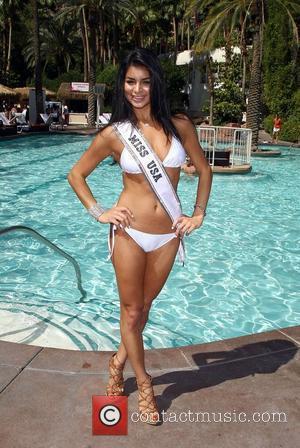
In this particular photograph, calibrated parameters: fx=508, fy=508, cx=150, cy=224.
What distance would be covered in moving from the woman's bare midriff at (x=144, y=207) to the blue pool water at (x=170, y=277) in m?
2.48

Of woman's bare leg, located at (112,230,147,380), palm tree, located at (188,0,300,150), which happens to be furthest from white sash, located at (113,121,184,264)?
palm tree, located at (188,0,300,150)

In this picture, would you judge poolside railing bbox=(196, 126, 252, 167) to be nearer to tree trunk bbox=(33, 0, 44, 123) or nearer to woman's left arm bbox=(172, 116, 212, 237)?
woman's left arm bbox=(172, 116, 212, 237)

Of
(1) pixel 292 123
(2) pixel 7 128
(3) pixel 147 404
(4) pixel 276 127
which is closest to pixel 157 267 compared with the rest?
(3) pixel 147 404

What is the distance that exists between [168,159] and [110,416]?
4.86 feet

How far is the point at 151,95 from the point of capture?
2.78 m

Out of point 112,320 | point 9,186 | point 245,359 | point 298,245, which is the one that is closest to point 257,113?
point 9,186

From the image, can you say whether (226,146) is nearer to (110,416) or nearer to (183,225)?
(183,225)

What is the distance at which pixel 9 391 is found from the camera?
10.3ft

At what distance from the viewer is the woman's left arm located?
278 cm

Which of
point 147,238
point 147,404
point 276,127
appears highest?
point 147,238

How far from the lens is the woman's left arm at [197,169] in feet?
9.11

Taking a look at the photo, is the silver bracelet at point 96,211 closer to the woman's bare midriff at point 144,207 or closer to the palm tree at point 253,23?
the woman's bare midriff at point 144,207

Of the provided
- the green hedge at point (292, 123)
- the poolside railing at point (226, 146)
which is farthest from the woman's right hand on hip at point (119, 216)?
the green hedge at point (292, 123)

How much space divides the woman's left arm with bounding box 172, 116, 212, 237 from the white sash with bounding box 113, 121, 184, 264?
77 millimetres
